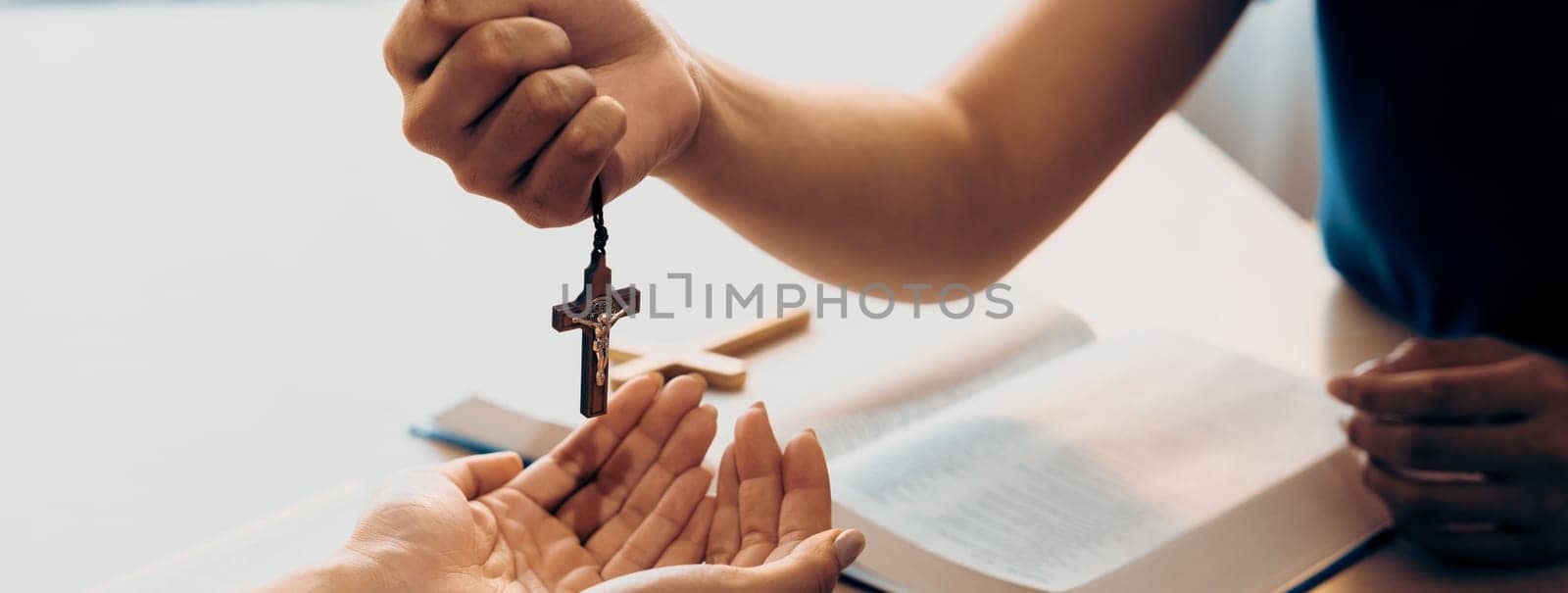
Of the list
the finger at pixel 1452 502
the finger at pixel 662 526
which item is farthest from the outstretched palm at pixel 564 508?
the finger at pixel 1452 502

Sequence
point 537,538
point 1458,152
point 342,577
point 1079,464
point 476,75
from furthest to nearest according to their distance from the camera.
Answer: point 1458,152 → point 1079,464 → point 537,538 → point 342,577 → point 476,75

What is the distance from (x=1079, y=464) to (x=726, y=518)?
0.32 metres

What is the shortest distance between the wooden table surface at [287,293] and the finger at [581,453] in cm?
15

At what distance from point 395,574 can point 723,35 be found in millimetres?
2720

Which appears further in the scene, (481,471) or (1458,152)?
(1458,152)

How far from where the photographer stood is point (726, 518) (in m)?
0.97

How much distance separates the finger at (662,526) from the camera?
38.0 inches

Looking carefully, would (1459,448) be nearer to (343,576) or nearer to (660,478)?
(660,478)

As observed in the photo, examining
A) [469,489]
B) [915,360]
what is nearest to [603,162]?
[469,489]

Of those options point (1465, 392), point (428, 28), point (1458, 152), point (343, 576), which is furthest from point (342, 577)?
point (1458, 152)

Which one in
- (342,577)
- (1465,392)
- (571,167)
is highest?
(571,167)

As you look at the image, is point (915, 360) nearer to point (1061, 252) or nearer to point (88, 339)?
point (1061, 252)

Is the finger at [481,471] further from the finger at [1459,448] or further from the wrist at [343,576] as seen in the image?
the finger at [1459,448]

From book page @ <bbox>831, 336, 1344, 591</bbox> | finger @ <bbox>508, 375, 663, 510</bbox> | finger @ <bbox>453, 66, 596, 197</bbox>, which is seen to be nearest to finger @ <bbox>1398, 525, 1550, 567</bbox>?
book page @ <bbox>831, 336, 1344, 591</bbox>
